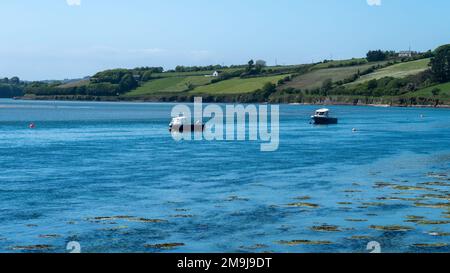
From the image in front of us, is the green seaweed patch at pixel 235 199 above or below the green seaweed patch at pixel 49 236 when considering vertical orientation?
below

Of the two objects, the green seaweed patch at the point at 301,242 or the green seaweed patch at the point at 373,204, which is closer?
the green seaweed patch at the point at 301,242

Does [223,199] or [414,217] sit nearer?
[414,217]

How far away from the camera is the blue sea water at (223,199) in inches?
1211

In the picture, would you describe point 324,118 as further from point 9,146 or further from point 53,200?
point 53,200

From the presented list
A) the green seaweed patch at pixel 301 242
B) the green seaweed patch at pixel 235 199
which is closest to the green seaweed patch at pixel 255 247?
the green seaweed patch at pixel 301 242

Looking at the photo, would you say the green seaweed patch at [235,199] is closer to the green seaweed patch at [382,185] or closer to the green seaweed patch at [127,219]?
the green seaweed patch at [127,219]

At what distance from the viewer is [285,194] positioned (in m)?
44.1

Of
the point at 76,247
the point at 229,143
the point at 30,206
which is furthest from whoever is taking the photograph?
the point at 229,143

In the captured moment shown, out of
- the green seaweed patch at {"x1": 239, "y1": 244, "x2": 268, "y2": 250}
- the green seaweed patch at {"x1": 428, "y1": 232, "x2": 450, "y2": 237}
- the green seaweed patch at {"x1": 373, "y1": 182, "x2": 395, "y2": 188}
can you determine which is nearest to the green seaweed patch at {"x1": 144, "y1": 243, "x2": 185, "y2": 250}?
the green seaweed patch at {"x1": 239, "y1": 244, "x2": 268, "y2": 250}

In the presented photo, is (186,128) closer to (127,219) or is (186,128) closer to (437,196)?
(437,196)

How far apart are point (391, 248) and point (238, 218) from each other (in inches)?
361

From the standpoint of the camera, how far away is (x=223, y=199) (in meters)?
41.9

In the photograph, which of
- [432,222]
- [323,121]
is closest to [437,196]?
[432,222]

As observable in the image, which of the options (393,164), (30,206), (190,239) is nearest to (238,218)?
(190,239)
